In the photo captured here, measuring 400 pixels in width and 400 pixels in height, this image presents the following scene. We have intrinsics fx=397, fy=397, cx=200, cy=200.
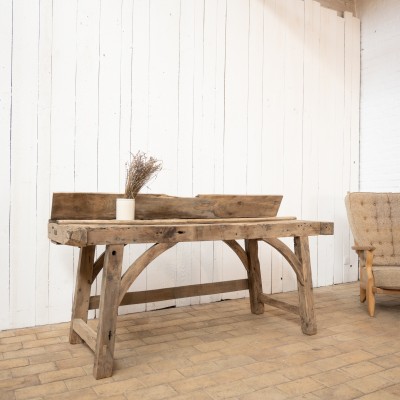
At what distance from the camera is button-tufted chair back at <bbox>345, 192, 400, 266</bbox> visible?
3.46 meters

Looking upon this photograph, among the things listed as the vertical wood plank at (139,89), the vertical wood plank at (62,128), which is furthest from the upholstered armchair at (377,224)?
the vertical wood plank at (62,128)

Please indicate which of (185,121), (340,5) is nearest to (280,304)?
(185,121)

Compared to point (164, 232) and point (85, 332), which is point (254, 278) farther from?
point (85, 332)

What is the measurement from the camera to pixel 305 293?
2615 mm

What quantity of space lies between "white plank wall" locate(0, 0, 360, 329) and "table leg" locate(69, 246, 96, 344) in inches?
21.3

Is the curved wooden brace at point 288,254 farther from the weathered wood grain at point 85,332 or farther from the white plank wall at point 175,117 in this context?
the weathered wood grain at point 85,332

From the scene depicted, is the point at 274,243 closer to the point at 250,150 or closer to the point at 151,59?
the point at 250,150

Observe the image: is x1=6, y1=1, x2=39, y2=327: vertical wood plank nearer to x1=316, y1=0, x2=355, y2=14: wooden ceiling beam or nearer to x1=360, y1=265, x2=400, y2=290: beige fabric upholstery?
x1=360, y1=265, x2=400, y2=290: beige fabric upholstery

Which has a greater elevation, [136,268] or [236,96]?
[236,96]

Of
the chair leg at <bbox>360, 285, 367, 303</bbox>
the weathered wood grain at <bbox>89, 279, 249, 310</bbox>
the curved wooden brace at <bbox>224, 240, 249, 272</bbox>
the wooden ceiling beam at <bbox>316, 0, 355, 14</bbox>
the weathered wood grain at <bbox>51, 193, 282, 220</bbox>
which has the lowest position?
the chair leg at <bbox>360, 285, 367, 303</bbox>

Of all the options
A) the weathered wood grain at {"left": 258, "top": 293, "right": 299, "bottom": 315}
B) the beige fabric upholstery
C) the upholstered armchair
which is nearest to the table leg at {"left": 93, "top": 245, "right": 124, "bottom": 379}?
the weathered wood grain at {"left": 258, "top": 293, "right": 299, "bottom": 315}

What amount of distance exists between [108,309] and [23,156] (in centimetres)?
138

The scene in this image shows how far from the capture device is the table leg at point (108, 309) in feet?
6.33

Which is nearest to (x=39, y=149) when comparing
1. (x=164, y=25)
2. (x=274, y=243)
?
(x=164, y=25)
